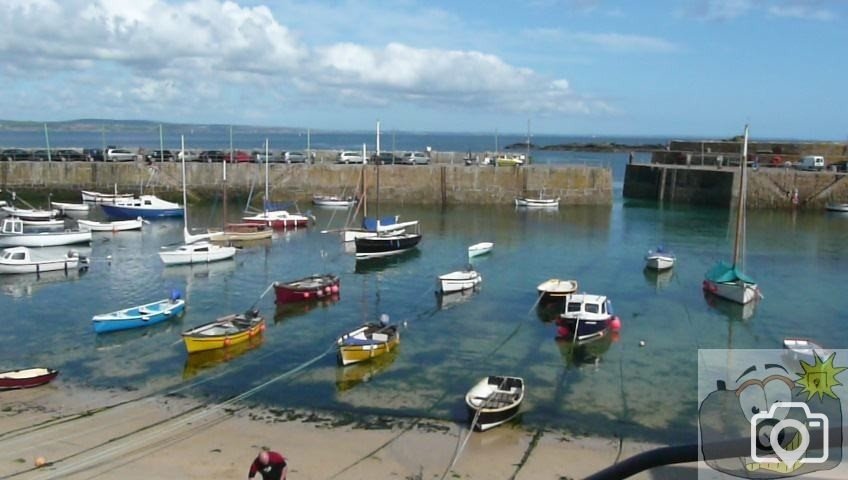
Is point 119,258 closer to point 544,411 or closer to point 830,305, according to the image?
point 544,411

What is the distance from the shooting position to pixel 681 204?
63.2 meters

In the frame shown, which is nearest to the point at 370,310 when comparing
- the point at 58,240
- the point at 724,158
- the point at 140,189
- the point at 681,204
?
the point at 58,240

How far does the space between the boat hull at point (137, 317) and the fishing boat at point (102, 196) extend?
29.3m

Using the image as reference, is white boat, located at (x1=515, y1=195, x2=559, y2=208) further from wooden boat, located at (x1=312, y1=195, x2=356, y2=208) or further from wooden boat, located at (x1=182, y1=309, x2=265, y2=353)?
wooden boat, located at (x1=182, y1=309, x2=265, y2=353)

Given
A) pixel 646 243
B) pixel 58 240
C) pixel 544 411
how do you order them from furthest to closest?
pixel 646 243, pixel 58 240, pixel 544 411

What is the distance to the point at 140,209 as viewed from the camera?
5159 centimetres

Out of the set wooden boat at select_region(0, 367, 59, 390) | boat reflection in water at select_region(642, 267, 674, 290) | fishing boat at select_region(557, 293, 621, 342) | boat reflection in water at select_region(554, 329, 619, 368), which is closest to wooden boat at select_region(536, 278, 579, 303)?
fishing boat at select_region(557, 293, 621, 342)

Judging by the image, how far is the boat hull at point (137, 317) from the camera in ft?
81.3

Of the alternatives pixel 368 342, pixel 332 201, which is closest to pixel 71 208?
pixel 332 201

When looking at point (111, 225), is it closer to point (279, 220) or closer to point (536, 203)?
point (279, 220)

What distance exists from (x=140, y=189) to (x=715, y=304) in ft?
143

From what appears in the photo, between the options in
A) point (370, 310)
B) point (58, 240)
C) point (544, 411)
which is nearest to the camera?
point (544, 411)

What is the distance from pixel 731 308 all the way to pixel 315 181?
37.0 metres

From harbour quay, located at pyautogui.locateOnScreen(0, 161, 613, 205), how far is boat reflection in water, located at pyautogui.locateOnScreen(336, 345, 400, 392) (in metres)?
37.7
